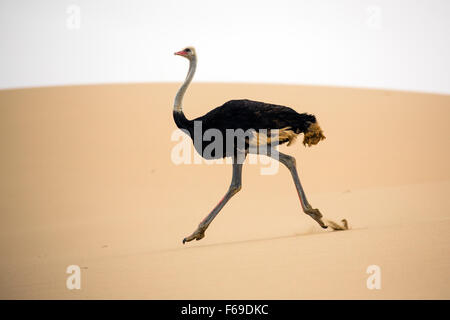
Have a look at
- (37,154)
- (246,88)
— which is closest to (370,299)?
(37,154)

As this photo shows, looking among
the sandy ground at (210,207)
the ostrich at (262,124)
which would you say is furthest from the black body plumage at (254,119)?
the sandy ground at (210,207)

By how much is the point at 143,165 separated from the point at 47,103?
11357 mm

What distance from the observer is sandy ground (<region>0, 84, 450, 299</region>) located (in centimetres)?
601

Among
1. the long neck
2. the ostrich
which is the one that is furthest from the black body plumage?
the long neck

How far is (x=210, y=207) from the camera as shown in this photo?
452 inches

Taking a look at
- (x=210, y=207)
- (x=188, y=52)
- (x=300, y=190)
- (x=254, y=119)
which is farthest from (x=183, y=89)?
(x=210, y=207)

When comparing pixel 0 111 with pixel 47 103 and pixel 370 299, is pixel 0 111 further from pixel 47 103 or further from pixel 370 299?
pixel 370 299

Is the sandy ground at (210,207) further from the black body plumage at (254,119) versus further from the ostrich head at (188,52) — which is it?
the ostrich head at (188,52)

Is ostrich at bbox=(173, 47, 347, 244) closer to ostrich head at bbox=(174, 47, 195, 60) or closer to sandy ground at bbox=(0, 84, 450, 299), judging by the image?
sandy ground at bbox=(0, 84, 450, 299)

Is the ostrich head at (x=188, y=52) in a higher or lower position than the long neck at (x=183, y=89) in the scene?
higher

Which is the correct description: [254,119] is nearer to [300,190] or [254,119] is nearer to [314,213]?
[300,190]

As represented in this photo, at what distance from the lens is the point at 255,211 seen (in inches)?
406

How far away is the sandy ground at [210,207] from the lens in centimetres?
601

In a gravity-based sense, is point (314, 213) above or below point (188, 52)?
below
